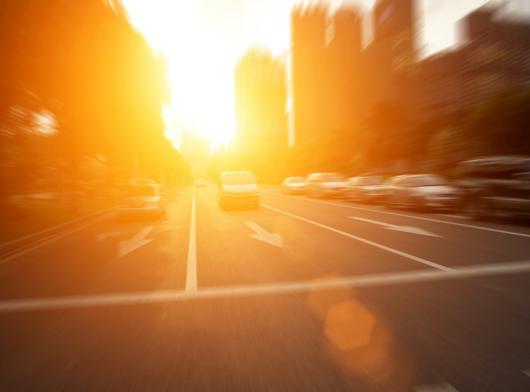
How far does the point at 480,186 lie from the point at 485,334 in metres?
9.86

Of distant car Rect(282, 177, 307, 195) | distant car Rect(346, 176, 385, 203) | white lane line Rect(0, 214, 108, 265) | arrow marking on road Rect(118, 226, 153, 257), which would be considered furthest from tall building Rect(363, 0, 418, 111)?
arrow marking on road Rect(118, 226, 153, 257)

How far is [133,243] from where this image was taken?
9781mm

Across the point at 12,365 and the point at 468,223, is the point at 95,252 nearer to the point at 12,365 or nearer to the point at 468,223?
the point at 12,365

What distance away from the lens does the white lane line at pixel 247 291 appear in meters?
4.89

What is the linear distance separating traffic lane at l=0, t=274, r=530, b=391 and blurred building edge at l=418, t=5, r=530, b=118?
110 ft

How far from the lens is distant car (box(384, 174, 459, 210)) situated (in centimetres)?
1465

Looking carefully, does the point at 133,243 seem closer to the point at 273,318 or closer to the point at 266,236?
the point at 266,236

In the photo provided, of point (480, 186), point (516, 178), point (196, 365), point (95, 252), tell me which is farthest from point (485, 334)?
point (480, 186)

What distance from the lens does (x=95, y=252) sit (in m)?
8.68

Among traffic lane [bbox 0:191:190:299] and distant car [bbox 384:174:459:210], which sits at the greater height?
distant car [bbox 384:174:459:210]

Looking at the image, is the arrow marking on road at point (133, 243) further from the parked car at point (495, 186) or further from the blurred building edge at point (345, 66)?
the blurred building edge at point (345, 66)

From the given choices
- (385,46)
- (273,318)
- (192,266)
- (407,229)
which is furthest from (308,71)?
(273,318)

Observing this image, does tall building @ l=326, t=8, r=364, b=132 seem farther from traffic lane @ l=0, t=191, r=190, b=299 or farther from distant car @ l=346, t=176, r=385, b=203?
traffic lane @ l=0, t=191, r=190, b=299

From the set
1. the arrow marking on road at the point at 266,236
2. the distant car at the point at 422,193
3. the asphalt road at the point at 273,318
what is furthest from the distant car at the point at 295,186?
the asphalt road at the point at 273,318
